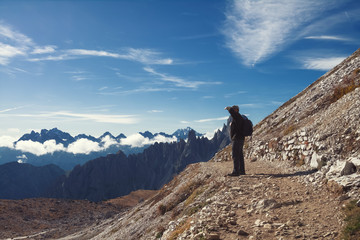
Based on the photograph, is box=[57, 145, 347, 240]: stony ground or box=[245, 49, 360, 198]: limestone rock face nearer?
box=[57, 145, 347, 240]: stony ground

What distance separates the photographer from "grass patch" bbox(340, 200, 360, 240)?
6.60 metres

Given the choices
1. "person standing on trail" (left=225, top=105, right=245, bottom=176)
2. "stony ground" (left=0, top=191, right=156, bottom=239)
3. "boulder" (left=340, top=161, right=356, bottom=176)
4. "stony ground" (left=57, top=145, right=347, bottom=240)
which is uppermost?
"person standing on trail" (left=225, top=105, right=245, bottom=176)

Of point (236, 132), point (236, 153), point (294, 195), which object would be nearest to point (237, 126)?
point (236, 132)

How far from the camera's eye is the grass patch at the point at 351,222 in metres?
6.60

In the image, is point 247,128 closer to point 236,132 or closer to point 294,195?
point 236,132

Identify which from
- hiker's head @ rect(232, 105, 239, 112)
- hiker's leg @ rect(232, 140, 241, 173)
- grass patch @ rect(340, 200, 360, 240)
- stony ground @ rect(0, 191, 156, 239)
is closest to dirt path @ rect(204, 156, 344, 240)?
grass patch @ rect(340, 200, 360, 240)

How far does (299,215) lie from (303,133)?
33.5 feet

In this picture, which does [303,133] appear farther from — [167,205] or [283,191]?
[167,205]

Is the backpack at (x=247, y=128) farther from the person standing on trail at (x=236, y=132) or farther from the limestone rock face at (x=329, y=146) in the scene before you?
the limestone rock face at (x=329, y=146)

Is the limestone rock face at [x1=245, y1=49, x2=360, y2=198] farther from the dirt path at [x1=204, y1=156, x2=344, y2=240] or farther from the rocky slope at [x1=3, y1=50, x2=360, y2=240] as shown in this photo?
the dirt path at [x1=204, y1=156, x2=344, y2=240]

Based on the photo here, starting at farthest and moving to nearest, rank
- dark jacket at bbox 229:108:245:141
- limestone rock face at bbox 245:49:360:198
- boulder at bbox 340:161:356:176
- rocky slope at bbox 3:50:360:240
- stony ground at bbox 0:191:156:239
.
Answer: stony ground at bbox 0:191:156:239, dark jacket at bbox 229:108:245:141, limestone rock face at bbox 245:49:360:198, boulder at bbox 340:161:356:176, rocky slope at bbox 3:50:360:240

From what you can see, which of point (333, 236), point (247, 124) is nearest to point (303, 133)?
point (247, 124)

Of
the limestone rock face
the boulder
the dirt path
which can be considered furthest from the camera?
the limestone rock face

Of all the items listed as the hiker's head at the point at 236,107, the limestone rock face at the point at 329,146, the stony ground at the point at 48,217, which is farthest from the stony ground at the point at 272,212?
the stony ground at the point at 48,217
